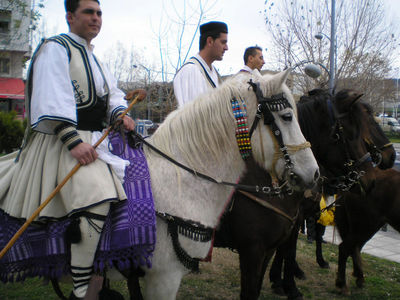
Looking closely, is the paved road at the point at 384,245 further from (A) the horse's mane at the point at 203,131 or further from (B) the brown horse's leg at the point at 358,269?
(A) the horse's mane at the point at 203,131

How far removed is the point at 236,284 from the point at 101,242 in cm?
342

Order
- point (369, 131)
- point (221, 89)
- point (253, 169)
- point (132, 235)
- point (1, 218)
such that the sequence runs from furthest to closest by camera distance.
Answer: point (369, 131), point (253, 169), point (221, 89), point (1, 218), point (132, 235)

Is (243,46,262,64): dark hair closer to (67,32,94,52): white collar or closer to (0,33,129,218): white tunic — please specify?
(67,32,94,52): white collar

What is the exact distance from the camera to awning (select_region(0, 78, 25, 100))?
84.5 feet

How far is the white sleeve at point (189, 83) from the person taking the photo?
139 inches

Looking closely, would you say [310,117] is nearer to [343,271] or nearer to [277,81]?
[277,81]

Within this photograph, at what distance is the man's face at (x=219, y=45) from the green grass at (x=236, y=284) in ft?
10.1

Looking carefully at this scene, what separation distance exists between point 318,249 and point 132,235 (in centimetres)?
470

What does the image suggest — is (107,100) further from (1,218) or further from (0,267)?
(0,267)

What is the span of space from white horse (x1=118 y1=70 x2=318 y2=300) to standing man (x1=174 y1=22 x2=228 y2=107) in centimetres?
108

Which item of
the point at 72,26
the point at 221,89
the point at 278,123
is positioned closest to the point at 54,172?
the point at 72,26

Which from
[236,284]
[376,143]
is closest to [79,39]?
[376,143]

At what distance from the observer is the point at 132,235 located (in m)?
1.98

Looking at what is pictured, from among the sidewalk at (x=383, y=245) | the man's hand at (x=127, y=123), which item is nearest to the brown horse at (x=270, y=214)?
the man's hand at (x=127, y=123)
